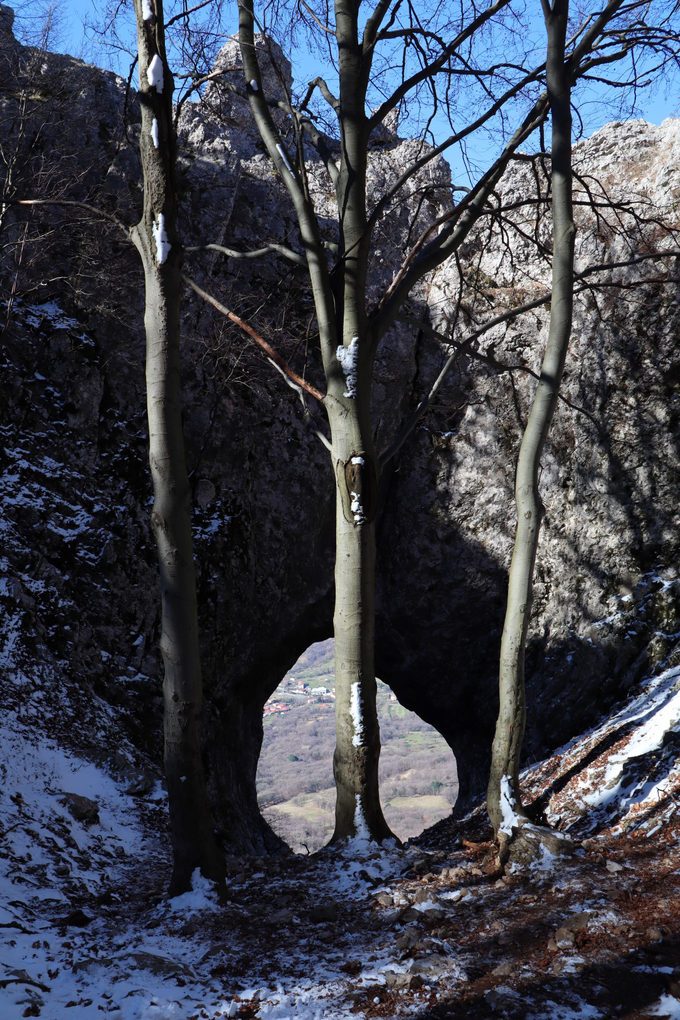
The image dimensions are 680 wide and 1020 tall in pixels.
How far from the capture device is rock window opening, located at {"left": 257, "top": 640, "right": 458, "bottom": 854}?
4763 cm

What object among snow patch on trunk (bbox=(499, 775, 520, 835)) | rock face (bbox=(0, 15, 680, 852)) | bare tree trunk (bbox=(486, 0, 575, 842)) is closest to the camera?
snow patch on trunk (bbox=(499, 775, 520, 835))

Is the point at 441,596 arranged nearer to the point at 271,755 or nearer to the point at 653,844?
the point at 653,844

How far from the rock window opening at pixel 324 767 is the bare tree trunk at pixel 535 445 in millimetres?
29775

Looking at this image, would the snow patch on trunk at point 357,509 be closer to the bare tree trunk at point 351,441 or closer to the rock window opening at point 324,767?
the bare tree trunk at point 351,441

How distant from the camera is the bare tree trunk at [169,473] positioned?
4160 mm

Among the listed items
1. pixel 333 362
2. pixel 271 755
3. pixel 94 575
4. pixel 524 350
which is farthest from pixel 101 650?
pixel 271 755

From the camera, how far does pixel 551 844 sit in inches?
170

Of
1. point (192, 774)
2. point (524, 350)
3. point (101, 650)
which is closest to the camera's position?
point (192, 774)

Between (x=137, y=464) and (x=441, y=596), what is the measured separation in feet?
17.5

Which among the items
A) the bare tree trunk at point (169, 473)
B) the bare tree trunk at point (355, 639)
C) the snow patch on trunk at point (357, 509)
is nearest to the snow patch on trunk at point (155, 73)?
the bare tree trunk at point (169, 473)

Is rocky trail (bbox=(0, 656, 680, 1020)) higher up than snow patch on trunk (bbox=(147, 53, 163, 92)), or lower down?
lower down

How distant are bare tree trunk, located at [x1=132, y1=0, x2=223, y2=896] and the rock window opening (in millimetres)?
30578

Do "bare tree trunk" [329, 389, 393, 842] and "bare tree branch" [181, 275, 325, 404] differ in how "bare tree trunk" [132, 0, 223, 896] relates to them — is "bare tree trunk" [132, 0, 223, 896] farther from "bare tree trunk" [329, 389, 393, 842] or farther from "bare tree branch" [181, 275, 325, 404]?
"bare tree trunk" [329, 389, 393, 842]

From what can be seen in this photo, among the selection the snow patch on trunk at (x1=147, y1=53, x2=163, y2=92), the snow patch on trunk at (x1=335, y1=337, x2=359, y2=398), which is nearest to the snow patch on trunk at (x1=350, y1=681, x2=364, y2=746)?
the snow patch on trunk at (x1=335, y1=337, x2=359, y2=398)
